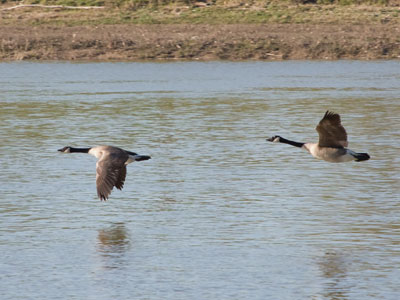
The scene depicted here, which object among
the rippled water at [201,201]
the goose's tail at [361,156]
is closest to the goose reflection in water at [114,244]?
the rippled water at [201,201]

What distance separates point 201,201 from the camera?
12.5 metres

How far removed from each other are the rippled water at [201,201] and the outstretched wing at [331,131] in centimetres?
A: 82

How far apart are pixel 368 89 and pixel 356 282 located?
16.6 m

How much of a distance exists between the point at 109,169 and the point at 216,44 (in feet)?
68.2

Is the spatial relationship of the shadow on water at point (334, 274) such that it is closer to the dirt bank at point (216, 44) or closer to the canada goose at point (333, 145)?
the canada goose at point (333, 145)

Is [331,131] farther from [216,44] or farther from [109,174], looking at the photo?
[216,44]

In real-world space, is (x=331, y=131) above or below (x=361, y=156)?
above

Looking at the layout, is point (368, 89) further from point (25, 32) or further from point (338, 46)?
point (25, 32)

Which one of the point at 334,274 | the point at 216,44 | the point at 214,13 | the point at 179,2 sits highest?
the point at 334,274

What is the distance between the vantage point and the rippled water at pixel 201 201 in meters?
9.08

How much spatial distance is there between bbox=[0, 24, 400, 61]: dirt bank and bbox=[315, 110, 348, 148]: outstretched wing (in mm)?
19854

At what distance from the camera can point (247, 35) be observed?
3198 cm

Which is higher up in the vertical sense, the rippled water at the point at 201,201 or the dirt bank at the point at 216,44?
the rippled water at the point at 201,201

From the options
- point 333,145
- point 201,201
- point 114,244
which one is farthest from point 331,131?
point 114,244
